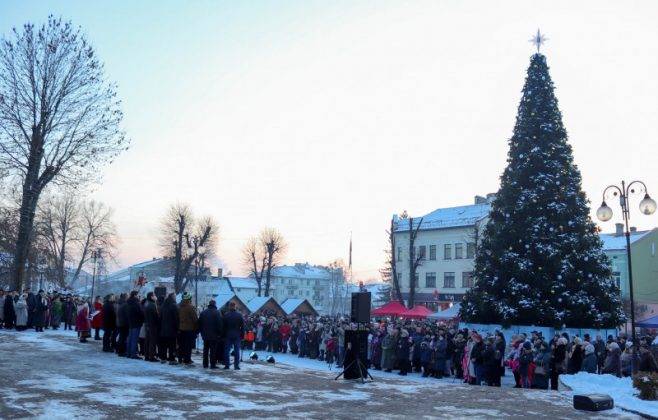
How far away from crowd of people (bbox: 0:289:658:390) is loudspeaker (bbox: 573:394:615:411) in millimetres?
5449

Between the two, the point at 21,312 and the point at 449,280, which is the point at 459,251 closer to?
the point at 449,280

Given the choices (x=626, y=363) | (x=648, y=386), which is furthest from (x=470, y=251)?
(x=648, y=386)

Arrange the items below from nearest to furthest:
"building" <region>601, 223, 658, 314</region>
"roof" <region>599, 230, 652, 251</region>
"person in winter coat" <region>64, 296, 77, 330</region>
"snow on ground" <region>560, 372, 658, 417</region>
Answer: "snow on ground" <region>560, 372, 658, 417</region>, "person in winter coat" <region>64, 296, 77, 330</region>, "building" <region>601, 223, 658, 314</region>, "roof" <region>599, 230, 652, 251</region>

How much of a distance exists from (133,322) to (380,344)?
11238 mm

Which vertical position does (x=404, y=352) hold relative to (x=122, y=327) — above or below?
below

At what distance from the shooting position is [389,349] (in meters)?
24.0

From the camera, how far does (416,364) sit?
2359cm

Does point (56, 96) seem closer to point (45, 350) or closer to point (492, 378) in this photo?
point (45, 350)

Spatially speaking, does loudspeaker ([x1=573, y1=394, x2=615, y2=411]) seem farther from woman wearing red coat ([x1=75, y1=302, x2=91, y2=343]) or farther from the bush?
woman wearing red coat ([x1=75, y1=302, x2=91, y2=343])

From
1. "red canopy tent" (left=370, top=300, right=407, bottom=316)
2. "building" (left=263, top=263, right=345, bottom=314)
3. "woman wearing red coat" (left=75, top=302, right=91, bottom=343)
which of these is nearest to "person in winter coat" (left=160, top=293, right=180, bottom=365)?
"woman wearing red coat" (left=75, top=302, right=91, bottom=343)

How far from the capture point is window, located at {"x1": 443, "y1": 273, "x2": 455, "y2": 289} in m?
64.6

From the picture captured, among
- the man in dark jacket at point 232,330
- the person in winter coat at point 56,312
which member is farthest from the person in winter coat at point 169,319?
the person in winter coat at point 56,312

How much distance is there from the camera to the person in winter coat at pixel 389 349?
940 inches

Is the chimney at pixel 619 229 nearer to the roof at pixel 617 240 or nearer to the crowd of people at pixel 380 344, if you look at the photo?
the roof at pixel 617 240
